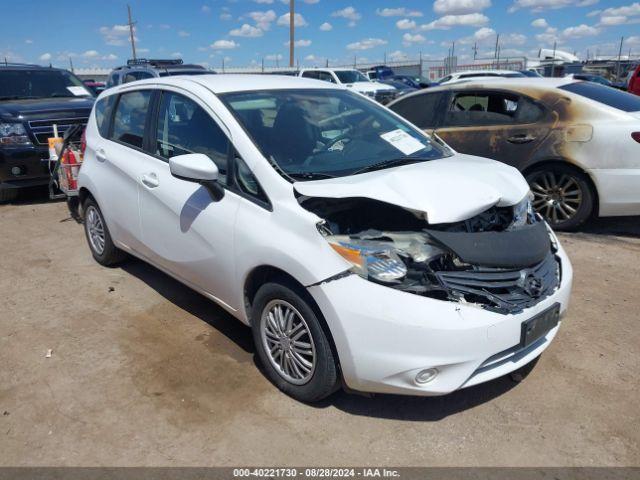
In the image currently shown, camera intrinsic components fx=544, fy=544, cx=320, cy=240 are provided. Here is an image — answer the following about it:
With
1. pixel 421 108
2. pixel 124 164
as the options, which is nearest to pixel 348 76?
pixel 421 108

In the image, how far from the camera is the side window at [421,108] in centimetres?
666

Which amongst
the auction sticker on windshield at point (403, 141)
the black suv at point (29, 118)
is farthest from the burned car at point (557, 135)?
the black suv at point (29, 118)

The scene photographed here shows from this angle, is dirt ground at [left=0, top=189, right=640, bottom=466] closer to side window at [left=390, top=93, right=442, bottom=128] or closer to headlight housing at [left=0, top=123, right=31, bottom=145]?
side window at [left=390, top=93, right=442, bottom=128]

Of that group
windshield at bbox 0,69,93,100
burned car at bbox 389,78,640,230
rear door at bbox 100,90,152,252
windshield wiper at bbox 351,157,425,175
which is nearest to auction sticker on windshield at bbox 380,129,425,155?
windshield wiper at bbox 351,157,425,175

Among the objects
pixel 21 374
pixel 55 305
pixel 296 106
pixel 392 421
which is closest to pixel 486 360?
pixel 392 421

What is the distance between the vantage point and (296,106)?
3.77m

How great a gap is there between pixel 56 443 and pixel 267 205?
→ 164cm

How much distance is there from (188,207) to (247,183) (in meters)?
0.55

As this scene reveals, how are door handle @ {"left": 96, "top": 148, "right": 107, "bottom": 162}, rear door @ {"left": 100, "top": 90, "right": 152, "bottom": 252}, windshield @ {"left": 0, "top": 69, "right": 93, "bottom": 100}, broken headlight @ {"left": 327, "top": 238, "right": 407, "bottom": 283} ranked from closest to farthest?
broken headlight @ {"left": 327, "top": 238, "right": 407, "bottom": 283}, rear door @ {"left": 100, "top": 90, "right": 152, "bottom": 252}, door handle @ {"left": 96, "top": 148, "right": 107, "bottom": 162}, windshield @ {"left": 0, "top": 69, "right": 93, "bottom": 100}

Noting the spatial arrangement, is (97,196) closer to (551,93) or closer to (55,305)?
(55,305)

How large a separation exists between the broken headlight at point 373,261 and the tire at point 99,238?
2.96 m

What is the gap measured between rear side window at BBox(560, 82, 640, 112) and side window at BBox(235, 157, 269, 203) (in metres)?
4.28

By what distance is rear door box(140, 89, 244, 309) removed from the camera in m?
3.32

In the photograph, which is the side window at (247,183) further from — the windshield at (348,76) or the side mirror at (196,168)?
the windshield at (348,76)
